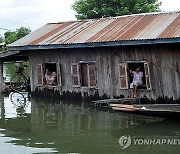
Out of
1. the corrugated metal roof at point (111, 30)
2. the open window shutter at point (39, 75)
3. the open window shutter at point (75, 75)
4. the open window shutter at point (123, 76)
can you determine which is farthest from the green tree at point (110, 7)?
the open window shutter at point (123, 76)

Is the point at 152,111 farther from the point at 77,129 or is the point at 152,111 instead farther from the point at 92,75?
the point at 92,75

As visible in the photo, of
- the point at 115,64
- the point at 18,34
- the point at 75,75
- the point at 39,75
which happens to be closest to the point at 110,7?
the point at 39,75

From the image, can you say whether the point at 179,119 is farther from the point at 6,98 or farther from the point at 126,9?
the point at 126,9

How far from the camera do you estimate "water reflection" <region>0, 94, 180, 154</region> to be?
949 cm

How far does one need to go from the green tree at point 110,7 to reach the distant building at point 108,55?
14014 mm

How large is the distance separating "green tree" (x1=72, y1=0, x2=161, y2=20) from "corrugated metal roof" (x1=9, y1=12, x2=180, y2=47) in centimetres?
1368

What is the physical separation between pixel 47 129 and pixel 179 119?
4421mm

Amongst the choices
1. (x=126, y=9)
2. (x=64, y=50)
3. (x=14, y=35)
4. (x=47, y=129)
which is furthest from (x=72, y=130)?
(x=14, y=35)

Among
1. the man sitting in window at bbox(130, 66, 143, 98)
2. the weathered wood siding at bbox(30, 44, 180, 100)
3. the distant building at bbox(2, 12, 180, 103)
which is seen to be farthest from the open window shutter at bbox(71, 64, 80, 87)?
the man sitting in window at bbox(130, 66, 143, 98)

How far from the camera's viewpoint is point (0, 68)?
21.4 m

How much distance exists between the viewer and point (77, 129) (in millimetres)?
11578

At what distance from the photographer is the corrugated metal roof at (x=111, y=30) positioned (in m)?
14.2

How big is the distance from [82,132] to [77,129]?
0.46m

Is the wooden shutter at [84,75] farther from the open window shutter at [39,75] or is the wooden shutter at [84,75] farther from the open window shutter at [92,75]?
the open window shutter at [39,75]
